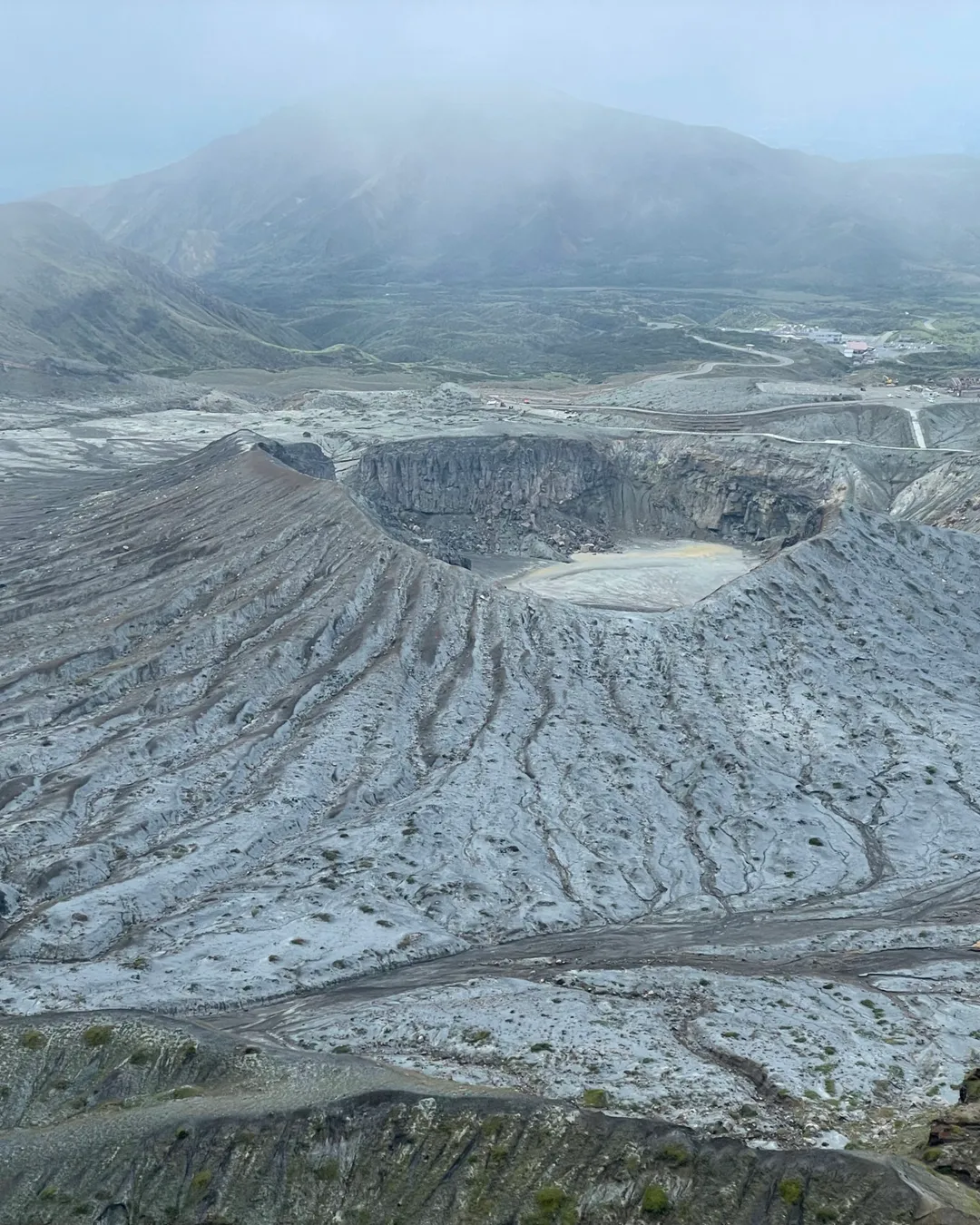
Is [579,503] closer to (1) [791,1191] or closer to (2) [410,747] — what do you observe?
(2) [410,747]

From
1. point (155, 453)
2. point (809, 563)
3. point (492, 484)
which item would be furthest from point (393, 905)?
point (155, 453)

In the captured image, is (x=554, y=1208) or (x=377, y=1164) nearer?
(x=554, y=1208)

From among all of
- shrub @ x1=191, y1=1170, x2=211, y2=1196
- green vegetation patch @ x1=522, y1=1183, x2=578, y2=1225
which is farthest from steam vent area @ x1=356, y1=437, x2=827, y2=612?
green vegetation patch @ x1=522, y1=1183, x2=578, y2=1225

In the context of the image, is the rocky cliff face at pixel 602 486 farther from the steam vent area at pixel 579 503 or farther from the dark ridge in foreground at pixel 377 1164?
the dark ridge in foreground at pixel 377 1164

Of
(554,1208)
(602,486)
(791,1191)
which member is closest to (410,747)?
(554,1208)

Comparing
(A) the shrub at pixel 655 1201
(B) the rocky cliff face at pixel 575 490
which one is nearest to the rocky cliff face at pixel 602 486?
(B) the rocky cliff face at pixel 575 490

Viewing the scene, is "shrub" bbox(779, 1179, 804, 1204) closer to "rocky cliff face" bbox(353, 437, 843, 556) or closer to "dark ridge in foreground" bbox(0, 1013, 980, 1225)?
"dark ridge in foreground" bbox(0, 1013, 980, 1225)

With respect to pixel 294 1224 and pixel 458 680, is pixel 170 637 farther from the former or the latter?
pixel 294 1224
